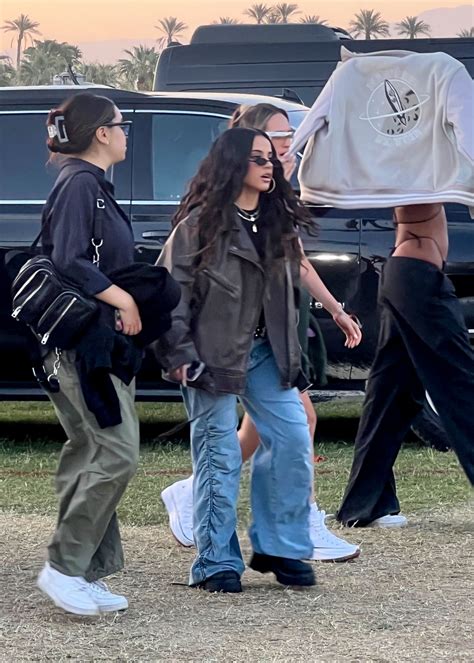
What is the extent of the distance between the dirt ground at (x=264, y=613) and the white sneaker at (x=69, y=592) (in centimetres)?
Result: 5

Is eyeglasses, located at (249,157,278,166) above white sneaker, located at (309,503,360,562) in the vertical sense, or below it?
above

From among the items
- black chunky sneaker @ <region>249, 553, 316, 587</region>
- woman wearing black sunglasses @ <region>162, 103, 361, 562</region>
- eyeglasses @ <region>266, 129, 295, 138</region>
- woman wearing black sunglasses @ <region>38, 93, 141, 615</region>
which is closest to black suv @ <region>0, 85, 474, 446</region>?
woman wearing black sunglasses @ <region>162, 103, 361, 562</region>

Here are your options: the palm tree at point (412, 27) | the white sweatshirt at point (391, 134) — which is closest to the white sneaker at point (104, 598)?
the white sweatshirt at point (391, 134)

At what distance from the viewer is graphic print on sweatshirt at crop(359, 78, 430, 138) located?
19.5 feet

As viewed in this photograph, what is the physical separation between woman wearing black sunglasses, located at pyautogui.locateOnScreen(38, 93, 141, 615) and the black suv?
3.23 m

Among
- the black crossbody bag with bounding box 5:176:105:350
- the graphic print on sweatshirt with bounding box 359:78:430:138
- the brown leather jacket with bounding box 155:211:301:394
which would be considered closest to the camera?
the black crossbody bag with bounding box 5:176:105:350

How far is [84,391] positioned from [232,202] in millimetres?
913

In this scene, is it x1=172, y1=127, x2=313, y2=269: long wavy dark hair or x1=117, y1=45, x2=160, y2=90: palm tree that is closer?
Result: x1=172, y1=127, x2=313, y2=269: long wavy dark hair

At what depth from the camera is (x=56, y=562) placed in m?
4.69

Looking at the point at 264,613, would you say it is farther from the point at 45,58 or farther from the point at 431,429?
the point at 45,58

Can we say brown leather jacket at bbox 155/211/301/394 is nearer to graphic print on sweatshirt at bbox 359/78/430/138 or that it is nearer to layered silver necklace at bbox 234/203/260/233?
layered silver necklace at bbox 234/203/260/233

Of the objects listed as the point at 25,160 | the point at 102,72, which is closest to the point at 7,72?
the point at 102,72

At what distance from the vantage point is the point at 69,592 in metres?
4.65

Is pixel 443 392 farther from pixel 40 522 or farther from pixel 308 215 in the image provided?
pixel 40 522
